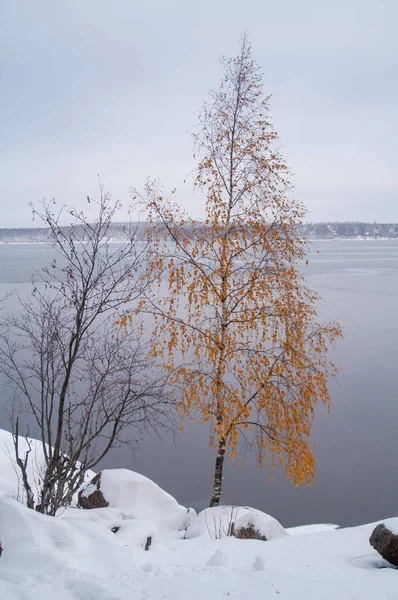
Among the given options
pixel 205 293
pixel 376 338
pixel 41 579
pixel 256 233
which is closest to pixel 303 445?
pixel 205 293

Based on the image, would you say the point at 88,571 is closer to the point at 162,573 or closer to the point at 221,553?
the point at 162,573

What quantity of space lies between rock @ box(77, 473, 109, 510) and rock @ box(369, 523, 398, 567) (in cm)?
537

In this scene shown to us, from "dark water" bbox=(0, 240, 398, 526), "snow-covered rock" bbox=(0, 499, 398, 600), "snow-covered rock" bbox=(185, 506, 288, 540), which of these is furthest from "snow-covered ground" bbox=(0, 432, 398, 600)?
"dark water" bbox=(0, 240, 398, 526)

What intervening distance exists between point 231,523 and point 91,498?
10.2ft

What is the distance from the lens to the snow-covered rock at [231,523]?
727 cm

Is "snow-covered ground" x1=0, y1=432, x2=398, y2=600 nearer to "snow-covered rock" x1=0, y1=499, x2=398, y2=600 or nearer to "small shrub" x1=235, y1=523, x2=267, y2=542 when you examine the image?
"snow-covered rock" x1=0, y1=499, x2=398, y2=600

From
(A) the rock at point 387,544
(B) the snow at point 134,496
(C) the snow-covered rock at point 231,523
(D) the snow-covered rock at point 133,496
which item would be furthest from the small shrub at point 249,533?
(A) the rock at point 387,544

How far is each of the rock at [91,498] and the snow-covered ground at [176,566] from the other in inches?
83.2

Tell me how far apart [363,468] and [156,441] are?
19.8 ft

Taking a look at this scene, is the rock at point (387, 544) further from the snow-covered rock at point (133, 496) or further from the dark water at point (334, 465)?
the dark water at point (334, 465)

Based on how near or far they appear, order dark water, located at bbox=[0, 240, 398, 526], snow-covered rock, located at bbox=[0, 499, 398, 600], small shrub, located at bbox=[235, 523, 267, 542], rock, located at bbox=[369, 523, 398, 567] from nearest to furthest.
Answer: snow-covered rock, located at bbox=[0, 499, 398, 600], rock, located at bbox=[369, 523, 398, 567], small shrub, located at bbox=[235, 523, 267, 542], dark water, located at bbox=[0, 240, 398, 526]

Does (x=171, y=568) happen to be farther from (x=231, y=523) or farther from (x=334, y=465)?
(x=334, y=465)

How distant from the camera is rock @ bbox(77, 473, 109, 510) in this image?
8727mm

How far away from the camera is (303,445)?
8062mm
